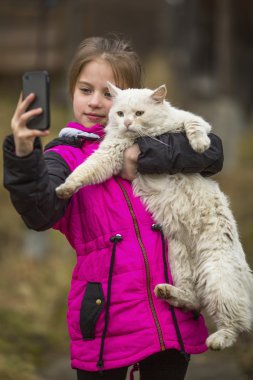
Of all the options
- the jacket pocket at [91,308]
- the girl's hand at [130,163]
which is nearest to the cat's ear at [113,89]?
the girl's hand at [130,163]

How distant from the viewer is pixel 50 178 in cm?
262

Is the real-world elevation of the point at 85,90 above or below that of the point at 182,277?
above

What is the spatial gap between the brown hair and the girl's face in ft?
0.09

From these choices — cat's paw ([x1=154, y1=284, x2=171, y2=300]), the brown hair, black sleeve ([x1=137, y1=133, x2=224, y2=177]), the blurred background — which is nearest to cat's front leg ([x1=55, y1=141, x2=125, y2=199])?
black sleeve ([x1=137, y1=133, x2=224, y2=177])

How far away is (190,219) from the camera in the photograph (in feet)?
9.37

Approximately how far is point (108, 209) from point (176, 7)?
8.90 m

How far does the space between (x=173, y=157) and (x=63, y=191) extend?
1.61 feet

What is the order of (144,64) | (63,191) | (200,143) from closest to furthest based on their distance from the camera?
(63,191), (200,143), (144,64)

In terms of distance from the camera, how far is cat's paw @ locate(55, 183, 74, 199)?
8.39 ft

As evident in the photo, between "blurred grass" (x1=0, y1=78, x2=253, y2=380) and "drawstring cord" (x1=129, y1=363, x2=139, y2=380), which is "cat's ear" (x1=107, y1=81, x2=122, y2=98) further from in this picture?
"blurred grass" (x1=0, y1=78, x2=253, y2=380)

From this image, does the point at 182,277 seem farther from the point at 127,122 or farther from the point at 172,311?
the point at 127,122

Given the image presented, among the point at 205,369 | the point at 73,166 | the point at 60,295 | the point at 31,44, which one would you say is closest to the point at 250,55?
the point at 31,44

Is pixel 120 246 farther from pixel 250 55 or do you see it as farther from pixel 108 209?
pixel 250 55

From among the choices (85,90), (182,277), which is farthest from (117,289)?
(85,90)
